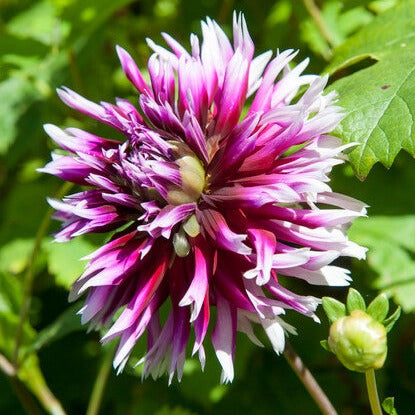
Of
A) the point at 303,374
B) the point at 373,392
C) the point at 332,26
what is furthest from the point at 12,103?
the point at 373,392

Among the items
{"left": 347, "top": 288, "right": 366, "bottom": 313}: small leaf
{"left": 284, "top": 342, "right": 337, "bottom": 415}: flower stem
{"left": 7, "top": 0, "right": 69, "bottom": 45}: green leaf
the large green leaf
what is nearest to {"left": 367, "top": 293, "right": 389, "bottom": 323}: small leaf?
{"left": 347, "top": 288, "right": 366, "bottom": 313}: small leaf

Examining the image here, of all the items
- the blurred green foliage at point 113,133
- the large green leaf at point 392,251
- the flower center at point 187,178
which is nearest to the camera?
the flower center at point 187,178

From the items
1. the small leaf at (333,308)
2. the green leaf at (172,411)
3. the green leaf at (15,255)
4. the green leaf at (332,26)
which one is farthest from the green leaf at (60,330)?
the green leaf at (332,26)

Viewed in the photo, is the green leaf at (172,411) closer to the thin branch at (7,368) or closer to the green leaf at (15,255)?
the thin branch at (7,368)

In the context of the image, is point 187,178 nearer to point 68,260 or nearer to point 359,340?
point 359,340

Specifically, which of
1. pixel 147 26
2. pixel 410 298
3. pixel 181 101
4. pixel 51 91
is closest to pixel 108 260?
pixel 181 101

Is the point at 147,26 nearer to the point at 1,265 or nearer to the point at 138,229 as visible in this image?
the point at 1,265
